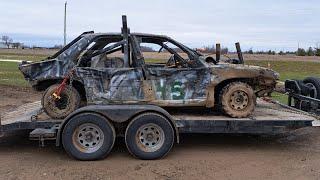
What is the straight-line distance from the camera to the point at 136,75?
8.35 meters

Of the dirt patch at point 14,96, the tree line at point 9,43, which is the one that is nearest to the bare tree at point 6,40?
the tree line at point 9,43

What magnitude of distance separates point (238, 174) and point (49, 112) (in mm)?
3210

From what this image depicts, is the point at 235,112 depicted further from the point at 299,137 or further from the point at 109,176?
the point at 109,176

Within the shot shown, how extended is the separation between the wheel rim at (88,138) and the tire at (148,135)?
0.43 meters

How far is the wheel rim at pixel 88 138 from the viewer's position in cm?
760

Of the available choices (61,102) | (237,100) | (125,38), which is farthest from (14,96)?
(237,100)

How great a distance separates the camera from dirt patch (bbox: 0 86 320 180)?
22.7 feet

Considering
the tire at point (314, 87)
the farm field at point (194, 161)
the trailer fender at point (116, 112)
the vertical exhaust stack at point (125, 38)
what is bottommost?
the farm field at point (194, 161)

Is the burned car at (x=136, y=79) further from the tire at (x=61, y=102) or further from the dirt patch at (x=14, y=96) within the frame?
the dirt patch at (x=14, y=96)

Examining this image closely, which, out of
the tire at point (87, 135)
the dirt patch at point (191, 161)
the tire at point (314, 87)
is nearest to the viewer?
the dirt patch at point (191, 161)

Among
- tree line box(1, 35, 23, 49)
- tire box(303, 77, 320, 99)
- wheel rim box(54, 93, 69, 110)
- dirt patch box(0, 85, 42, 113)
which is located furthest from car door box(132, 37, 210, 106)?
tree line box(1, 35, 23, 49)

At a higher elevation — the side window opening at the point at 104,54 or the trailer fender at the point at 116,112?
the side window opening at the point at 104,54

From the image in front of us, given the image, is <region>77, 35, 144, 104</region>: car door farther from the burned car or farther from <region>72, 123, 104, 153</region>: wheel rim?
<region>72, 123, 104, 153</region>: wheel rim

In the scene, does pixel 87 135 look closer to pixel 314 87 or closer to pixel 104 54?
pixel 104 54
